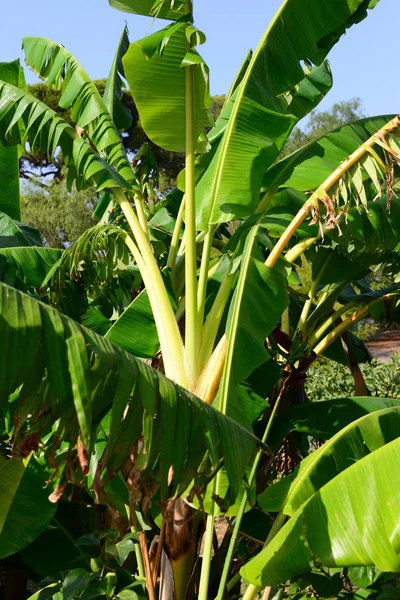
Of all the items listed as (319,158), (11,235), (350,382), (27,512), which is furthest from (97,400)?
(350,382)

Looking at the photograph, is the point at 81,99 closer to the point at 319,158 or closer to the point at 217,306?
the point at 319,158

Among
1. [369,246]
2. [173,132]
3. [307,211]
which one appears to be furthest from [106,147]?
[369,246]

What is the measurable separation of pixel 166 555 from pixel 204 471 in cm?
126

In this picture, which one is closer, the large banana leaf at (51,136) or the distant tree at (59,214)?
the large banana leaf at (51,136)

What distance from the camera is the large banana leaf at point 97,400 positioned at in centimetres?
206

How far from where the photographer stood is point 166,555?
362 cm

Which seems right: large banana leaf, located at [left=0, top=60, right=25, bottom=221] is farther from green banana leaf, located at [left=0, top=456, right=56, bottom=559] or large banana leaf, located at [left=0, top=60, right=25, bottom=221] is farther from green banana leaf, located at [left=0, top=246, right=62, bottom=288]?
green banana leaf, located at [left=0, top=456, right=56, bottom=559]

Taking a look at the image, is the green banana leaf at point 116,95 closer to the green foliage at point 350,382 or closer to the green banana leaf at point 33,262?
the green banana leaf at point 33,262

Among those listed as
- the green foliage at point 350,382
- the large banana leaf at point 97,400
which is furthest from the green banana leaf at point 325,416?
the green foliage at point 350,382

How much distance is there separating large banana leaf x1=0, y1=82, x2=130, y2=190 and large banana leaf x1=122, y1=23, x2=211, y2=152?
39 cm

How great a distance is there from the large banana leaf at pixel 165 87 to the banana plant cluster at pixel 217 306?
11 mm

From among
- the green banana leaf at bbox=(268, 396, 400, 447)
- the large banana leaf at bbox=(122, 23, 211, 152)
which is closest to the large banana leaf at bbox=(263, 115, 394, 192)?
the large banana leaf at bbox=(122, 23, 211, 152)

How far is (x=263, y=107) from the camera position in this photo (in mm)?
4238

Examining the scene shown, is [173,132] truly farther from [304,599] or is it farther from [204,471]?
[304,599]
